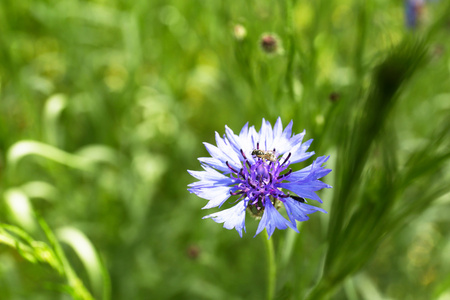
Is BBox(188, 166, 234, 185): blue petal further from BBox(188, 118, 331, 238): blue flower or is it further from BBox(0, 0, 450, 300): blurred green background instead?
BBox(0, 0, 450, 300): blurred green background

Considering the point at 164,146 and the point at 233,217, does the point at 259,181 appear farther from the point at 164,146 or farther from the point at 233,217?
the point at 164,146

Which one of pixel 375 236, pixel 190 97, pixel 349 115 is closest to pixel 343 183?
pixel 375 236

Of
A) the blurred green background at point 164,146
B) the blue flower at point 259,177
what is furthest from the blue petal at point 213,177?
the blurred green background at point 164,146

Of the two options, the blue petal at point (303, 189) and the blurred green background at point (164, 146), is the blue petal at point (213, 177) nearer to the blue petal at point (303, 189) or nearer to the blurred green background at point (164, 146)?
the blue petal at point (303, 189)

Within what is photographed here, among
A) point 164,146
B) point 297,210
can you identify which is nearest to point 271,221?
point 297,210

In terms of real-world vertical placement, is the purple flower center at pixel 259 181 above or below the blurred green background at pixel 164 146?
below

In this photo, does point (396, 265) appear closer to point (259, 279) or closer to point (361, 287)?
point (361, 287)
